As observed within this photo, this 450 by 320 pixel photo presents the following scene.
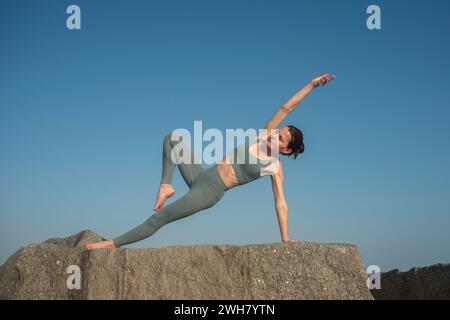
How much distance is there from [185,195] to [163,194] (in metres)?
0.31

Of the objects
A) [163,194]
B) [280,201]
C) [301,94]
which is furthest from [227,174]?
[301,94]

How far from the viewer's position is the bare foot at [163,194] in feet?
16.9

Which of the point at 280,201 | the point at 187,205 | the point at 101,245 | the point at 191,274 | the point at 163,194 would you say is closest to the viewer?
the point at 191,274

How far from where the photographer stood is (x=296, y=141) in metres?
5.06

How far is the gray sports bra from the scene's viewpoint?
4945 millimetres

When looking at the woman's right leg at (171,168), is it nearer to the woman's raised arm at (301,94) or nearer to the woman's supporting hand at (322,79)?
the woman's raised arm at (301,94)

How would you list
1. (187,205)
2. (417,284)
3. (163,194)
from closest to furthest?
(187,205)
(163,194)
(417,284)

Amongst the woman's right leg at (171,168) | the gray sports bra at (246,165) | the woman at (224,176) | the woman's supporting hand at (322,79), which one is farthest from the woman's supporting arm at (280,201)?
the woman's supporting hand at (322,79)

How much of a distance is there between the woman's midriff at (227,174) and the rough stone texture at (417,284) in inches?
113

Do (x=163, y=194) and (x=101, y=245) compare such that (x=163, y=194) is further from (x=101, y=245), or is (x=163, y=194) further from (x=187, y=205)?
(x=101, y=245)

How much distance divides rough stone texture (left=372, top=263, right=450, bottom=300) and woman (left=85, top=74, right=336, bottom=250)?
90.4 inches

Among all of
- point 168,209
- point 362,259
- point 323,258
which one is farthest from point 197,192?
point 362,259

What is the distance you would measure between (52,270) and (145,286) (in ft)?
3.12

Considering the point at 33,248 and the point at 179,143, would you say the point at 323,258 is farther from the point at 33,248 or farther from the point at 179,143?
the point at 33,248
